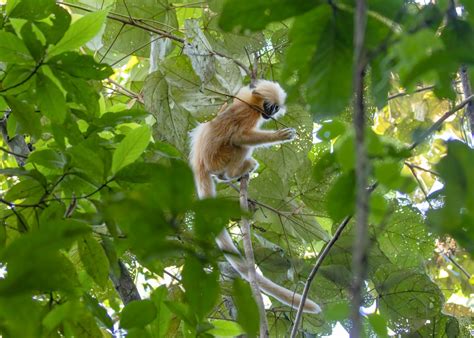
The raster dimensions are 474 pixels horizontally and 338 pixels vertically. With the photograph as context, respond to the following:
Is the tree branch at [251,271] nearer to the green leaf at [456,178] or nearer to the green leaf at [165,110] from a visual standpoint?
the green leaf at [165,110]

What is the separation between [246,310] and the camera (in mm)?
1191

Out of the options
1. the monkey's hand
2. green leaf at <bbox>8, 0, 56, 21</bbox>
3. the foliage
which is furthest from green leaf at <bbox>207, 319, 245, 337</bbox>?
the monkey's hand

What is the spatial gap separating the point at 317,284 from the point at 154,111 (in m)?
1.09

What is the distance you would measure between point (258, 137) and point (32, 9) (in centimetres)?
264

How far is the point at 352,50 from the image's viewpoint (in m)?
1.07

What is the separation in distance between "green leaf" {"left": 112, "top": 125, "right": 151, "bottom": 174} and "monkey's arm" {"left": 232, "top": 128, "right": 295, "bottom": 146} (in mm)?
2048

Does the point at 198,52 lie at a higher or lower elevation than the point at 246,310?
higher

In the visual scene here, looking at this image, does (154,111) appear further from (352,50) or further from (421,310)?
(352,50)

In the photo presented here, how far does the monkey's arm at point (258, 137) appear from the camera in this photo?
12.9ft

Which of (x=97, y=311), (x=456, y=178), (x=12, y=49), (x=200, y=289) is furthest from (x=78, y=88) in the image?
(x=456, y=178)

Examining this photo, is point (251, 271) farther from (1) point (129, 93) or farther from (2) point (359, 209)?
(2) point (359, 209)

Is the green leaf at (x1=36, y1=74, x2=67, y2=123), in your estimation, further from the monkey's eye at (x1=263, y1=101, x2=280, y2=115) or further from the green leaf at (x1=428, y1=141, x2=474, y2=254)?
the monkey's eye at (x1=263, y1=101, x2=280, y2=115)

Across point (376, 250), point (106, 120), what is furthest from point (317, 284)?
point (106, 120)

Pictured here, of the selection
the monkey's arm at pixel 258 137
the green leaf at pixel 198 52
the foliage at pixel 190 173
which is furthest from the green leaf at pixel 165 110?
the monkey's arm at pixel 258 137
